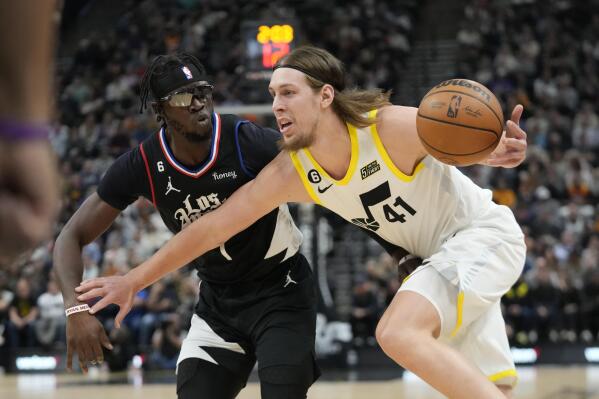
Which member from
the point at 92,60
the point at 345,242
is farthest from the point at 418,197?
the point at 92,60

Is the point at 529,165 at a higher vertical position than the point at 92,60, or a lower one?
lower

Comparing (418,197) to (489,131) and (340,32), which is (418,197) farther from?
(340,32)

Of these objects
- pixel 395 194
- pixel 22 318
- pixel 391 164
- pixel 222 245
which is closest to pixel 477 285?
pixel 395 194

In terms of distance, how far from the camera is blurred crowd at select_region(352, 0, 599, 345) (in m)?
12.8

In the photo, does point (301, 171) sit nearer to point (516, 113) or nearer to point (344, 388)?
point (516, 113)

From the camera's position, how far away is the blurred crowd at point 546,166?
1280cm

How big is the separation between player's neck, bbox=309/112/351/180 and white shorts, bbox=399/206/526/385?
0.56 meters

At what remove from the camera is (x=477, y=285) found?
3.89 m

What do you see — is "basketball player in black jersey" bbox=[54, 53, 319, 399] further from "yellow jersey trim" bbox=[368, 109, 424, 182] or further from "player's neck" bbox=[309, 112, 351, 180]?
"yellow jersey trim" bbox=[368, 109, 424, 182]

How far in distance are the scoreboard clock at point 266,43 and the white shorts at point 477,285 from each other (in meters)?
6.63

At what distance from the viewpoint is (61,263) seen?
4441 millimetres

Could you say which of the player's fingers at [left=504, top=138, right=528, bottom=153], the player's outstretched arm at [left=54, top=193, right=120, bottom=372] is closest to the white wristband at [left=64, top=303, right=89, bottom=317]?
the player's outstretched arm at [left=54, top=193, right=120, bottom=372]

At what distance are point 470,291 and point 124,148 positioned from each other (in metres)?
13.7

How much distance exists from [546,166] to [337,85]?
11418mm
